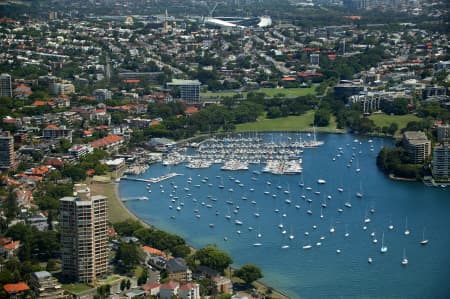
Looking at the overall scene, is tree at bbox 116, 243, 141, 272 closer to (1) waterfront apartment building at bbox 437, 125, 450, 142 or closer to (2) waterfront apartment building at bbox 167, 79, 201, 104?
(1) waterfront apartment building at bbox 437, 125, 450, 142

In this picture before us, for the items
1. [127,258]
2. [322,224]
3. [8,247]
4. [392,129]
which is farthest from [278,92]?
[127,258]

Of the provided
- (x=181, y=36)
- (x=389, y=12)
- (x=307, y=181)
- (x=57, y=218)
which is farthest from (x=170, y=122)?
(x=389, y=12)

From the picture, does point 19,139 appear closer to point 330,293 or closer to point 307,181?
point 307,181

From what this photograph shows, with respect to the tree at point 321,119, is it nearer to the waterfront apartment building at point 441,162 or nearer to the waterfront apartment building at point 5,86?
the waterfront apartment building at point 441,162

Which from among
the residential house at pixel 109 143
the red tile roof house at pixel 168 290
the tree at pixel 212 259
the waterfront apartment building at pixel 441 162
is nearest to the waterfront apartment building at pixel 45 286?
the red tile roof house at pixel 168 290

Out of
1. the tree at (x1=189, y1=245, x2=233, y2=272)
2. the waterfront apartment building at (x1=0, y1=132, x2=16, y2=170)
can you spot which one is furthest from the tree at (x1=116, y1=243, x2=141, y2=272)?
the waterfront apartment building at (x1=0, y1=132, x2=16, y2=170)
